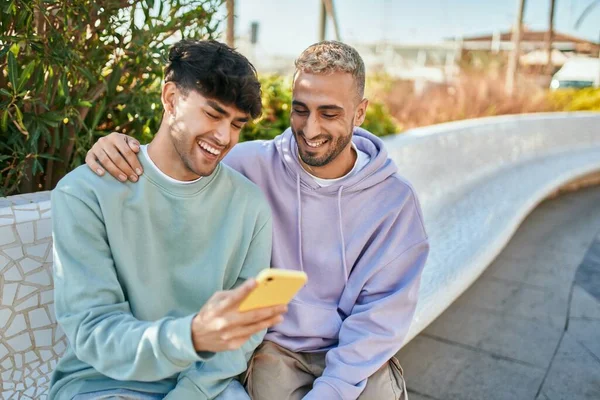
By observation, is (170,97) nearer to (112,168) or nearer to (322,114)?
(112,168)

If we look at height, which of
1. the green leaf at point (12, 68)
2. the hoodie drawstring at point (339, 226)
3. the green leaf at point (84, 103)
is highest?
the green leaf at point (12, 68)

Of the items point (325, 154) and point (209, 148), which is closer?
point (209, 148)

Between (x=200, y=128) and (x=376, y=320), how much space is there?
97cm

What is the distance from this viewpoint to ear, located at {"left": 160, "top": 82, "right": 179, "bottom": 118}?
6.68 feet

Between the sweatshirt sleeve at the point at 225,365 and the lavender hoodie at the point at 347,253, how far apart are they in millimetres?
313

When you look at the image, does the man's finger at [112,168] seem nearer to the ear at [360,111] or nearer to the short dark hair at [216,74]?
the short dark hair at [216,74]

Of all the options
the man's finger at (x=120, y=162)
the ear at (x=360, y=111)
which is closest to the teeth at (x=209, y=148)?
the man's finger at (x=120, y=162)

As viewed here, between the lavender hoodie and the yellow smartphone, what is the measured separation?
888mm

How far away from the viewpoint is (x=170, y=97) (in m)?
2.05

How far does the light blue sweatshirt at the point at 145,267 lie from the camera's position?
172 cm

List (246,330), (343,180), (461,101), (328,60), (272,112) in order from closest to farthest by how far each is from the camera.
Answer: (246,330) → (328,60) → (343,180) → (272,112) → (461,101)

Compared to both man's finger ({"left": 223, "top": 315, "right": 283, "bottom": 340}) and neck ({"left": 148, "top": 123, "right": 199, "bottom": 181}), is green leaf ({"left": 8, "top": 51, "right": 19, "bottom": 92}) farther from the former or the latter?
man's finger ({"left": 223, "top": 315, "right": 283, "bottom": 340})

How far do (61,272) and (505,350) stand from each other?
2.67 meters

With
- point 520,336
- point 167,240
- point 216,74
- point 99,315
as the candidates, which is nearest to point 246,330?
point 99,315
